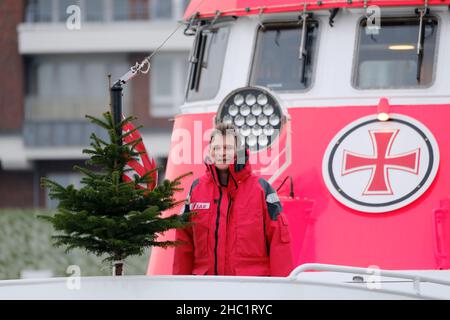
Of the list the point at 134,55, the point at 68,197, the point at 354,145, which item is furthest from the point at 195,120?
the point at 134,55

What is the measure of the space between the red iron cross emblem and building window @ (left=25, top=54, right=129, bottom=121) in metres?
37.7

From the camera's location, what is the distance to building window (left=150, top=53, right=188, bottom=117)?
49688 mm

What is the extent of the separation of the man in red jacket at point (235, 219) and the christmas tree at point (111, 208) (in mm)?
696

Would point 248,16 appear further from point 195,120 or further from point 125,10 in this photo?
point 125,10

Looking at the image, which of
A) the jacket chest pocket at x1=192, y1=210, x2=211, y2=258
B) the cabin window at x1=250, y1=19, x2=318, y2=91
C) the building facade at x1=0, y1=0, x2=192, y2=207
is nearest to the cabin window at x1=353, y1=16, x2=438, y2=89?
the cabin window at x1=250, y1=19, x2=318, y2=91

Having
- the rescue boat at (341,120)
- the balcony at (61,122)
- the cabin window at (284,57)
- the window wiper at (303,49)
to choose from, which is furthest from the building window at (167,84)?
the window wiper at (303,49)

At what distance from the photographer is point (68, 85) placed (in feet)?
168

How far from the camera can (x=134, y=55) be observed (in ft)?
162

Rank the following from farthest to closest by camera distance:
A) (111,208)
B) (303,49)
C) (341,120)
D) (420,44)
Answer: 1. (303,49)
2. (420,44)
3. (341,120)
4. (111,208)

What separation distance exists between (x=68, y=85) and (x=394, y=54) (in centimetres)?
3936

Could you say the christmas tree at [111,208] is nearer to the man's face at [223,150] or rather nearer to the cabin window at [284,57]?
the man's face at [223,150]

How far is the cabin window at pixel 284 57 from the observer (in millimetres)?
12711

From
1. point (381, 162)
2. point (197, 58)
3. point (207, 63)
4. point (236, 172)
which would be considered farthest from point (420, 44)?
point (236, 172)

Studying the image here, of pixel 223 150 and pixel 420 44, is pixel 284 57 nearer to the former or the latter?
pixel 420 44
